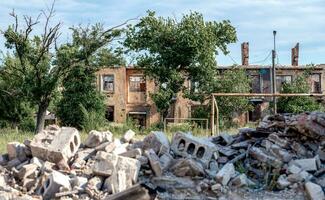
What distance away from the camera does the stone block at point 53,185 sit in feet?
26.6

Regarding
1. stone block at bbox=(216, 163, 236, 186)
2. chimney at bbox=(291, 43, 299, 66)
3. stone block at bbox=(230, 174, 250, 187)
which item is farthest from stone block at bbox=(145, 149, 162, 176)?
chimney at bbox=(291, 43, 299, 66)

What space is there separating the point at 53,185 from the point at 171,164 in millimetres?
2007

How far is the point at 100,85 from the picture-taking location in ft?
144

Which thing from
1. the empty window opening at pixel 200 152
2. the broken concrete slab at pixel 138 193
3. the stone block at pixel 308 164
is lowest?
the stone block at pixel 308 164

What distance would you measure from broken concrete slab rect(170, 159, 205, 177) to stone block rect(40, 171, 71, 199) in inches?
69.3

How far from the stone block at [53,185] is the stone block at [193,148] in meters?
2.17

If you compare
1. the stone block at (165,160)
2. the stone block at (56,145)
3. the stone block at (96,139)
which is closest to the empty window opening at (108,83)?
the stone block at (96,139)

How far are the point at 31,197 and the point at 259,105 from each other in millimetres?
37121

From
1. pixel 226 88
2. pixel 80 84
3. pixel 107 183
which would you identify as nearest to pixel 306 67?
pixel 226 88

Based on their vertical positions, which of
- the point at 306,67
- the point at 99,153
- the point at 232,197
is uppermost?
the point at 306,67

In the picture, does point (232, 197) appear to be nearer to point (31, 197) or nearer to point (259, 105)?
point (31, 197)

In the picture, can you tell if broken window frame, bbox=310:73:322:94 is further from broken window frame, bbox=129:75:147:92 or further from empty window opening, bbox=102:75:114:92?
empty window opening, bbox=102:75:114:92

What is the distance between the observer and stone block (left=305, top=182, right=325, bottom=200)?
7941 mm

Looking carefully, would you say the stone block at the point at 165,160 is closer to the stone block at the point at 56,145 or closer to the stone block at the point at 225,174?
the stone block at the point at 225,174
